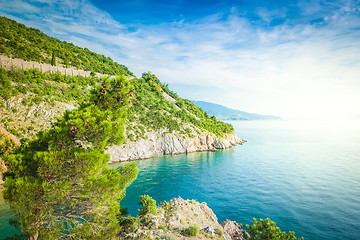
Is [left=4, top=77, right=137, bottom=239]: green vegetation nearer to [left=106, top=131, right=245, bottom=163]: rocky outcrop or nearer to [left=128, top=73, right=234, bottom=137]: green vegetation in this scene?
[left=106, top=131, right=245, bottom=163]: rocky outcrop

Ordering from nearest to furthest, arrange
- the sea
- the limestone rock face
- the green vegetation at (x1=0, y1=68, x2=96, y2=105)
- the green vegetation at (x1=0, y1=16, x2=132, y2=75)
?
the limestone rock face → the sea → the green vegetation at (x1=0, y1=68, x2=96, y2=105) → the green vegetation at (x1=0, y1=16, x2=132, y2=75)

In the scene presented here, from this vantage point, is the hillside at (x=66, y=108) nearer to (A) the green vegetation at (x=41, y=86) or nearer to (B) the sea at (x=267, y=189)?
(A) the green vegetation at (x=41, y=86)

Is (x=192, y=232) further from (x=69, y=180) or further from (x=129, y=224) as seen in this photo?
(x=69, y=180)

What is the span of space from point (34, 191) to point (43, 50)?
59696mm

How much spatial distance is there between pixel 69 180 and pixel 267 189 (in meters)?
31.3

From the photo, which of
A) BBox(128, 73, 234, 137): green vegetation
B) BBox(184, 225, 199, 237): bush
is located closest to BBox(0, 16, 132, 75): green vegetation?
BBox(128, 73, 234, 137): green vegetation

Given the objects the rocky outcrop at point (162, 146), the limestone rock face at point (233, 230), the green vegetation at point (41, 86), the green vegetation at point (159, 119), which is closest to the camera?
the limestone rock face at point (233, 230)

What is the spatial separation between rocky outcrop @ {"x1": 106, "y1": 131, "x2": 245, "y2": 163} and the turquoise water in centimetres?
381

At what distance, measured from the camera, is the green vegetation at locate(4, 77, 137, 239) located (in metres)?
6.41

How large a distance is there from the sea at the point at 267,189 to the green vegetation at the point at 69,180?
13.7 meters

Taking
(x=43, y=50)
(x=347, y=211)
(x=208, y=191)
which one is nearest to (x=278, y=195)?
(x=347, y=211)

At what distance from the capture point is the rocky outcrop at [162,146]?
4144 centimetres

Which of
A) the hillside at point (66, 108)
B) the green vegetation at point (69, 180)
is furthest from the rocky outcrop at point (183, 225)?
the hillside at point (66, 108)

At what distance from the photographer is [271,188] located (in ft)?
93.1
